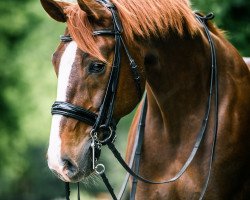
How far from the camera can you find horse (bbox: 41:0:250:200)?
3691 millimetres

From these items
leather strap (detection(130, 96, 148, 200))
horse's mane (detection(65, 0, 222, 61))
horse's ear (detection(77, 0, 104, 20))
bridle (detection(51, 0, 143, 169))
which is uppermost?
horse's ear (detection(77, 0, 104, 20))

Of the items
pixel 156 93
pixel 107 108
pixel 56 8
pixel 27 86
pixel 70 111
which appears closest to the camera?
pixel 70 111

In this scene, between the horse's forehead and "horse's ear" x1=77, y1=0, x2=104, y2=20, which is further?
"horse's ear" x1=77, y1=0, x2=104, y2=20

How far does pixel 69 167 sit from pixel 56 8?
934 mm

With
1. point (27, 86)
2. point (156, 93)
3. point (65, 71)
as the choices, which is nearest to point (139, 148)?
point (156, 93)

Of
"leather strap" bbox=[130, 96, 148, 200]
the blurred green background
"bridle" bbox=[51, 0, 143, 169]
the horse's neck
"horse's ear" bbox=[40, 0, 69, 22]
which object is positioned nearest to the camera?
"bridle" bbox=[51, 0, 143, 169]

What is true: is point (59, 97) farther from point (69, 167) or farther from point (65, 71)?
point (69, 167)

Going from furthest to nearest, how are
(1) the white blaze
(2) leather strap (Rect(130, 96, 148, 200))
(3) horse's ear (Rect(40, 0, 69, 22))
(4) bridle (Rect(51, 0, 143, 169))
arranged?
(2) leather strap (Rect(130, 96, 148, 200)), (3) horse's ear (Rect(40, 0, 69, 22)), (4) bridle (Rect(51, 0, 143, 169)), (1) the white blaze

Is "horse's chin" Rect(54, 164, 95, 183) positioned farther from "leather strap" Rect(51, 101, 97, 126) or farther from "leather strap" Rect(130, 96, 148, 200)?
"leather strap" Rect(130, 96, 148, 200)

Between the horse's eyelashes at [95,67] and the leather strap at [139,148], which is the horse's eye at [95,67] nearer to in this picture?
the horse's eyelashes at [95,67]

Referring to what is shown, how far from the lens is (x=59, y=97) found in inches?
144

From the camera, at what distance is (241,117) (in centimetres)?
445

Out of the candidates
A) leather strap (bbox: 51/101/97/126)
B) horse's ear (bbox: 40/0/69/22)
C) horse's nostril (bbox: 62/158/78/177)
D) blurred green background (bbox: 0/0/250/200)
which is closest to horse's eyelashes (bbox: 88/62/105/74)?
leather strap (bbox: 51/101/97/126)

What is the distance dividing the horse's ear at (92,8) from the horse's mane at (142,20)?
37mm
